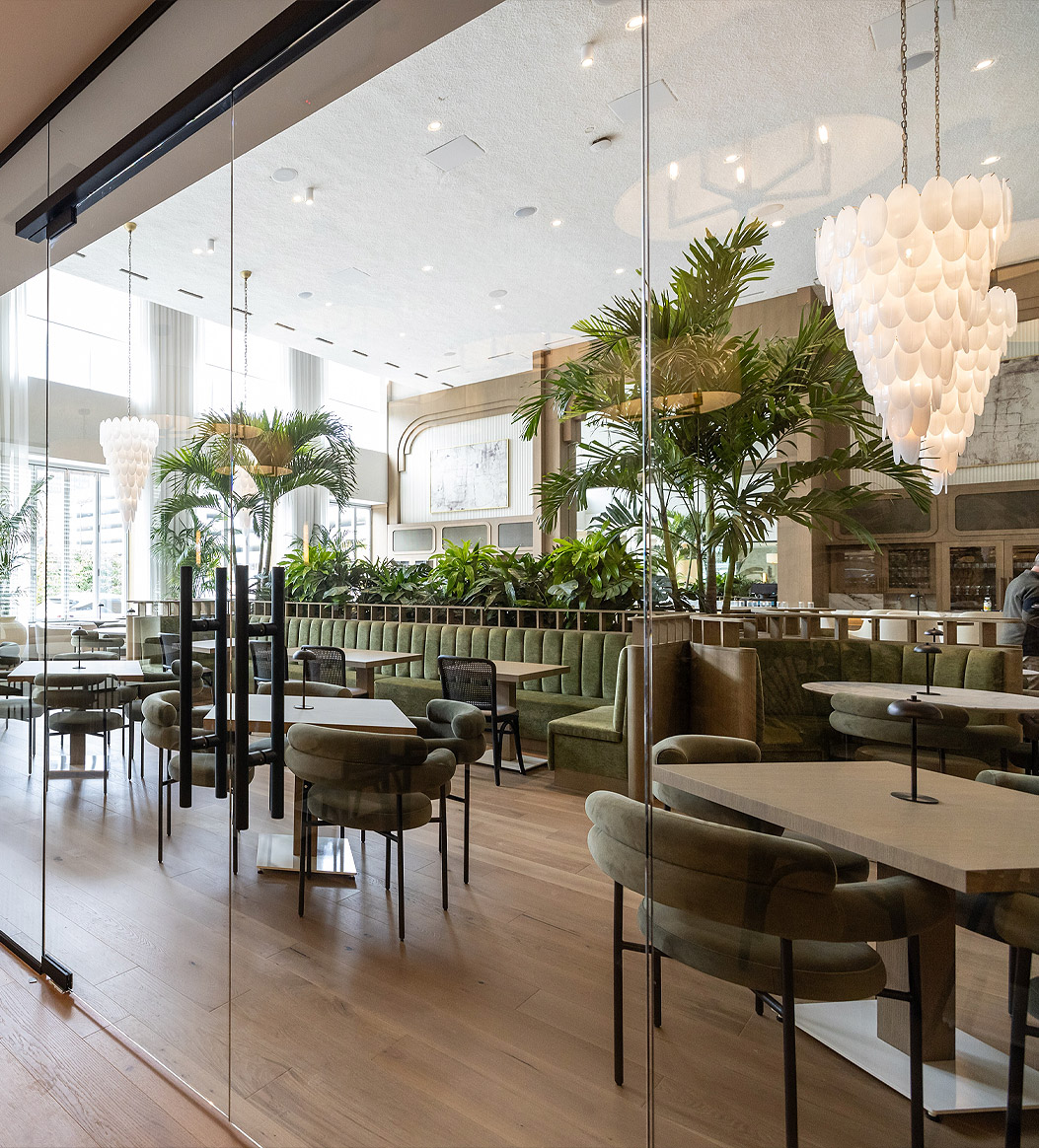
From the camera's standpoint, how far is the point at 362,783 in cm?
209

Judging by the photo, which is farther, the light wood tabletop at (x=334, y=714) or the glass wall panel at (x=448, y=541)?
the light wood tabletop at (x=334, y=714)

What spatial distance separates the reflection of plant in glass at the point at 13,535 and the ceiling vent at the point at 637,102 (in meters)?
2.50

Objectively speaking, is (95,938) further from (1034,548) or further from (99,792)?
(1034,548)

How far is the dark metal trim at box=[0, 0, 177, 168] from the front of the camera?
2.06 m

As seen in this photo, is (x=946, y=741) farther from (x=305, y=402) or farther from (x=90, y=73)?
(x=90, y=73)

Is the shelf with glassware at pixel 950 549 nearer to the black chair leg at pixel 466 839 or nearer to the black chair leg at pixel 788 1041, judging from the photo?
the black chair leg at pixel 788 1041

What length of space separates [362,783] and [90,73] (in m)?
2.40

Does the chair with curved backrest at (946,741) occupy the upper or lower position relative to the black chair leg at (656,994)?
upper

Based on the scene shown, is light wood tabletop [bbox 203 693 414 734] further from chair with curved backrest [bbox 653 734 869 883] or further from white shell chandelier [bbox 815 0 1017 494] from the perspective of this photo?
white shell chandelier [bbox 815 0 1017 494]

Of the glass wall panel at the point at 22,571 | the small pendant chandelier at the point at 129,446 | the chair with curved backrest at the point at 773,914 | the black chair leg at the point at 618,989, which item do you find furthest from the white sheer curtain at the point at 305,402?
the glass wall panel at the point at 22,571

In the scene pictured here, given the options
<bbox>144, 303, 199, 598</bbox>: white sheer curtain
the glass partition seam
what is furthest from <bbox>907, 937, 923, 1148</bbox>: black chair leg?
<bbox>144, 303, 199, 598</bbox>: white sheer curtain

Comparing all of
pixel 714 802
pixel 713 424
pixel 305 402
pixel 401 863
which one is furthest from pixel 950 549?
pixel 401 863

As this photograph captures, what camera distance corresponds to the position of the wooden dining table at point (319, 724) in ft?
6.04

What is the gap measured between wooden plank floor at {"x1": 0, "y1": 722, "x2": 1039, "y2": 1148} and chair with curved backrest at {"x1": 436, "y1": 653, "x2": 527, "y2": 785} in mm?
80
